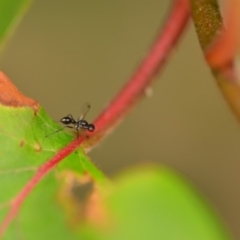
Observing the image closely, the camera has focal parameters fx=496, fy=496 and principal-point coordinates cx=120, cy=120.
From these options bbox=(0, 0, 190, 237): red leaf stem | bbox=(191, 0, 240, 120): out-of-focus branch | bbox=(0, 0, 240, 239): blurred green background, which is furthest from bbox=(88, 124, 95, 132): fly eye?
bbox=(0, 0, 240, 239): blurred green background

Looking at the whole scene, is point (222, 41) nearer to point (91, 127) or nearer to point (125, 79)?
point (91, 127)

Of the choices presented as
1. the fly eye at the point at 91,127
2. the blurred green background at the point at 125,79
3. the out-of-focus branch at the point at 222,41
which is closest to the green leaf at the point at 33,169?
the fly eye at the point at 91,127

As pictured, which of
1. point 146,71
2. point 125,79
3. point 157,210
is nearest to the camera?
point 157,210

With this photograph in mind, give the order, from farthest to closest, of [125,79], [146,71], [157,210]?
[125,79]
[146,71]
[157,210]

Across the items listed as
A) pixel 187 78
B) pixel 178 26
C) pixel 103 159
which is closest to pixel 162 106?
pixel 187 78

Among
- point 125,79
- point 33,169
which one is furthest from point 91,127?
point 125,79

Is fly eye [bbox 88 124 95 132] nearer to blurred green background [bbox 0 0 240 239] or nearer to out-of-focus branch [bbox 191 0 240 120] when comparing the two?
out-of-focus branch [bbox 191 0 240 120]

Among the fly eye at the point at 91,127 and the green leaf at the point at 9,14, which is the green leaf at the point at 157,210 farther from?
the green leaf at the point at 9,14
